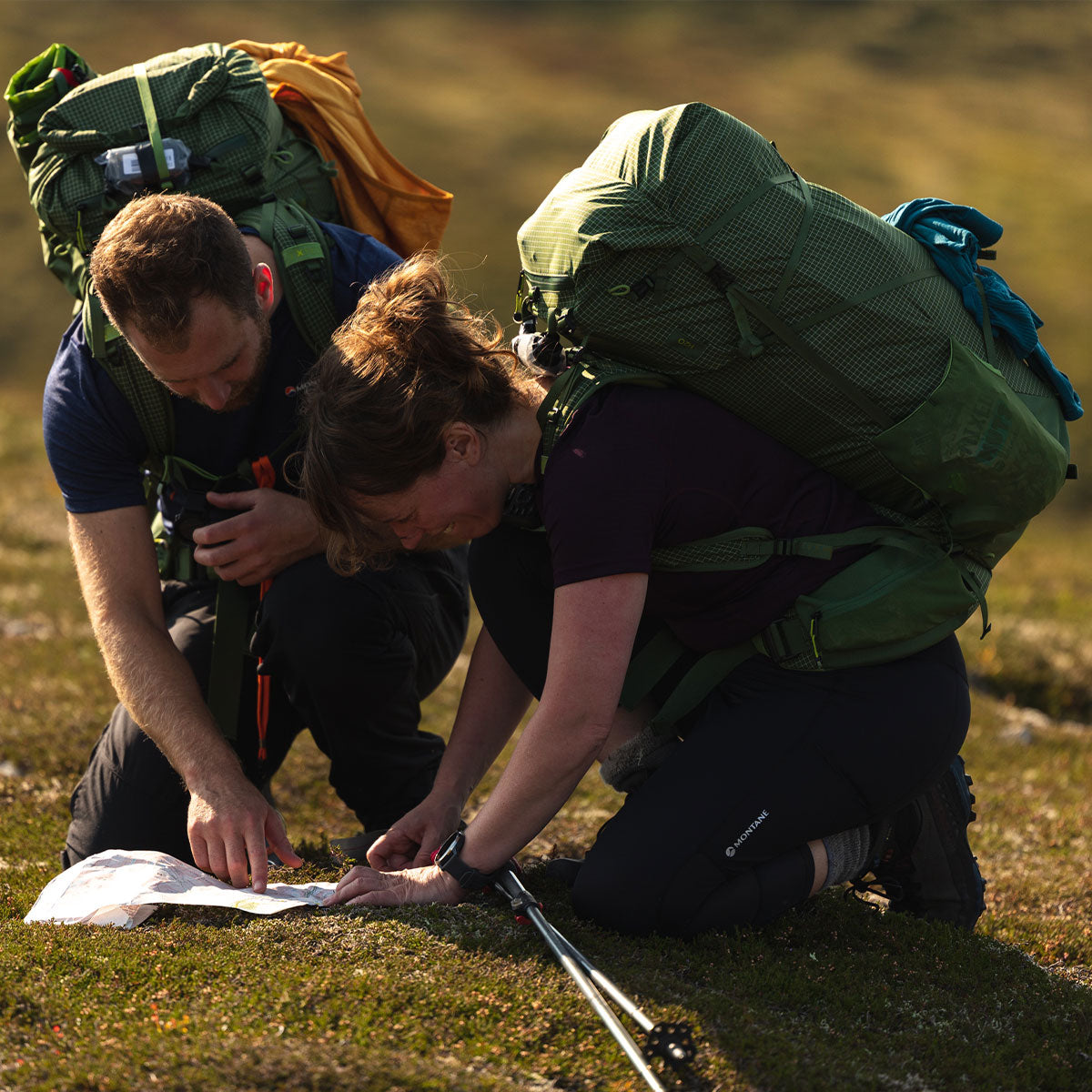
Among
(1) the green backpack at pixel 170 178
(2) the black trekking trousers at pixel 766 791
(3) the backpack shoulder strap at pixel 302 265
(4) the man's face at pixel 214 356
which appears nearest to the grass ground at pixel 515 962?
(2) the black trekking trousers at pixel 766 791

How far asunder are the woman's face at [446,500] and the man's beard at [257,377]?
1.36 metres

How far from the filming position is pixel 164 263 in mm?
5340

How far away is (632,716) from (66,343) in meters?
3.38

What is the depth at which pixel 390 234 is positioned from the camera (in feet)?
23.5

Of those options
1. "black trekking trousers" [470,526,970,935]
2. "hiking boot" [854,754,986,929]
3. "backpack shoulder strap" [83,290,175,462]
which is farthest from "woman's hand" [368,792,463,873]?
"backpack shoulder strap" [83,290,175,462]

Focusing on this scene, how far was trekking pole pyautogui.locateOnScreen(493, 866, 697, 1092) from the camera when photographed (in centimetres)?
397

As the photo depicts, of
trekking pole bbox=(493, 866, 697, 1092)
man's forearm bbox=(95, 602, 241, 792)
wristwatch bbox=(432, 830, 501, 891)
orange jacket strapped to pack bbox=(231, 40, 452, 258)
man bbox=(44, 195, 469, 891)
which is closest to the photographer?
trekking pole bbox=(493, 866, 697, 1092)

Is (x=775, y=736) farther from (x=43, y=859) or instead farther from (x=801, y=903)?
(x=43, y=859)

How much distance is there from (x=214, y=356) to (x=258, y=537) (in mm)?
924

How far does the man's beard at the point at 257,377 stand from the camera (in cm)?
588

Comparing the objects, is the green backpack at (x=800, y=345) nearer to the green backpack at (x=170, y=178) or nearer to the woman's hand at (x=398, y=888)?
the woman's hand at (x=398, y=888)

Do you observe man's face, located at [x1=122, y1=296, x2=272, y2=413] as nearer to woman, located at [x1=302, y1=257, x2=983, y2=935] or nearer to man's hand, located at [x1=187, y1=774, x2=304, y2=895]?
woman, located at [x1=302, y1=257, x2=983, y2=935]

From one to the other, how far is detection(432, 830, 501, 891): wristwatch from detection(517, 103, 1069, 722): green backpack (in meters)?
1.38

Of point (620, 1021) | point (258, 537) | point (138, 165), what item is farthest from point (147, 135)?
point (620, 1021)
